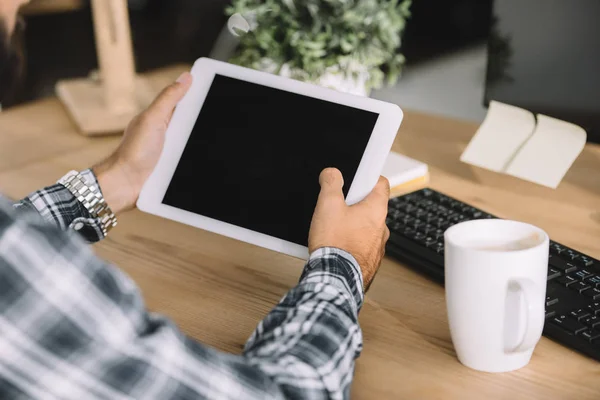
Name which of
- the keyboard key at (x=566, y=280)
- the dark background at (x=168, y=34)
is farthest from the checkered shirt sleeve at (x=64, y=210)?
the dark background at (x=168, y=34)

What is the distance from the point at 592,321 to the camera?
0.76 m

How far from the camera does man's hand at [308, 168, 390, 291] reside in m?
0.80

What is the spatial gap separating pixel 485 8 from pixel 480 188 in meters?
0.39

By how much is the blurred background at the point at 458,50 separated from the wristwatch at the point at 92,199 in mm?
449

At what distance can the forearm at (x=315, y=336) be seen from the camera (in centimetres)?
62

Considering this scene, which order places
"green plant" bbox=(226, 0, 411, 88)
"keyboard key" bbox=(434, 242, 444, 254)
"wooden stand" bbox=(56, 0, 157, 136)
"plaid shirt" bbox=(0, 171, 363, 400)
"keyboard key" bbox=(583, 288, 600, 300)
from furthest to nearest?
"wooden stand" bbox=(56, 0, 157, 136) → "green plant" bbox=(226, 0, 411, 88) → "keyboard key" bbox=(434, 242, 444, 254) → "keyboard key" bbox=(583, 288, 600, 300) → "plaid shirt" bbox=(0, 171, 363, 400)

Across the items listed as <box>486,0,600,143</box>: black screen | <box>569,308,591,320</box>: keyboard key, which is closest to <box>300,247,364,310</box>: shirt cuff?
<box>569,308,591,320</box>: keyboard key

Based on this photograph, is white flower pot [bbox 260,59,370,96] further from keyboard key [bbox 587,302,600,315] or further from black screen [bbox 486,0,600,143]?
keyboard key [bbox 587,302,600,315]

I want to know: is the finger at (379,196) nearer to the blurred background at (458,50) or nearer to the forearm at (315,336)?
the forearm at (315,336)

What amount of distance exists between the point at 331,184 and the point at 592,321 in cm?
30

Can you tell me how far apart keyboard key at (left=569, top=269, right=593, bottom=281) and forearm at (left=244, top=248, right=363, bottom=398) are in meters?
0.25

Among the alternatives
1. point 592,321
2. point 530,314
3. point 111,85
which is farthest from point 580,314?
point 111,85

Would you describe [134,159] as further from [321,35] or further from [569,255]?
[569,255]

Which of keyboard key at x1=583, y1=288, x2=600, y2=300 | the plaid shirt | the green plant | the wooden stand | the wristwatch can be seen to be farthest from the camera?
the wooden stand
